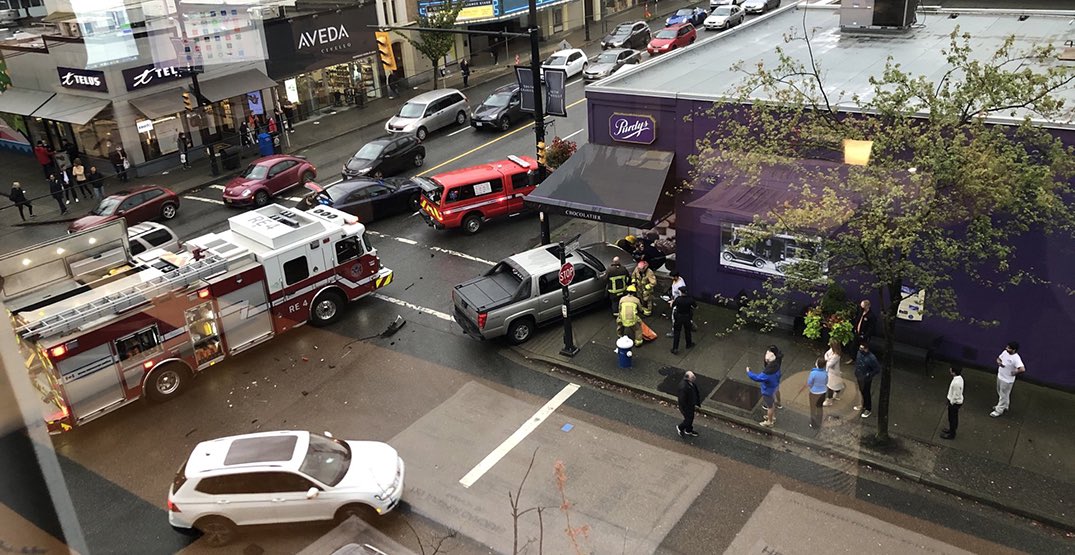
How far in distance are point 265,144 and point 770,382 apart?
2144cm

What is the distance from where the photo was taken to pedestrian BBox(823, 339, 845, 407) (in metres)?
12.4

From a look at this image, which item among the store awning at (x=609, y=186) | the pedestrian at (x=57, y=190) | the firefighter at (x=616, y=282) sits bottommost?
the firefighter at (x=616, y=282)

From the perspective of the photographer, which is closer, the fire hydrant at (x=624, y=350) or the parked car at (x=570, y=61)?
the fire hydrant at (x=624, y=350)

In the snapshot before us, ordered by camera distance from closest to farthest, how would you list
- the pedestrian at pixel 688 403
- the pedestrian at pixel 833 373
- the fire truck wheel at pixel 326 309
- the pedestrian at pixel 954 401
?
the pedestrian at pixel 954 401 → the pedestrian at pixel 688 403 → the pedestrian at pixel 833 373 → the fire truck wheel at pixel 326 309

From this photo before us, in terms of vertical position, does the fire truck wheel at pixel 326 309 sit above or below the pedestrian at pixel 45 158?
below

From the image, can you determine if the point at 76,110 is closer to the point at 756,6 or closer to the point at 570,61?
the point at 570,61

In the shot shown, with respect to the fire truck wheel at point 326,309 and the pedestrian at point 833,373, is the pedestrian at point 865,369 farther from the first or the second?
the fire truck wheel at point 326,309

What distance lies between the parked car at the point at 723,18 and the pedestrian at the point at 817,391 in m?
31.5

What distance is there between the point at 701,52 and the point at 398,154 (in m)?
10.2

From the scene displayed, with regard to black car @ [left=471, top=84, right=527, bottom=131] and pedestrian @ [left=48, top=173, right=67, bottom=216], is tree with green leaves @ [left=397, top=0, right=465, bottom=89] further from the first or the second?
pedestrian @ [left=48, top=173, right=67, bottom=216]

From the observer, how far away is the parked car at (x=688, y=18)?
4018 cm

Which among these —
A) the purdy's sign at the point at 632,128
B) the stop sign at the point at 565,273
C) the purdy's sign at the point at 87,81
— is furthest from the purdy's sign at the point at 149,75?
the stop sign at the point at 565,273

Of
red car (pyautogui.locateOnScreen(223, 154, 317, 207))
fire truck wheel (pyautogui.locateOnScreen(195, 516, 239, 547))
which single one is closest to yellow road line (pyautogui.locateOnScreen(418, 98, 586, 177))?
red car (pyautogui.locateOnScreen(223, 154, 317, 207))

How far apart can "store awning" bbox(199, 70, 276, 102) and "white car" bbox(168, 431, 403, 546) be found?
718 inches
